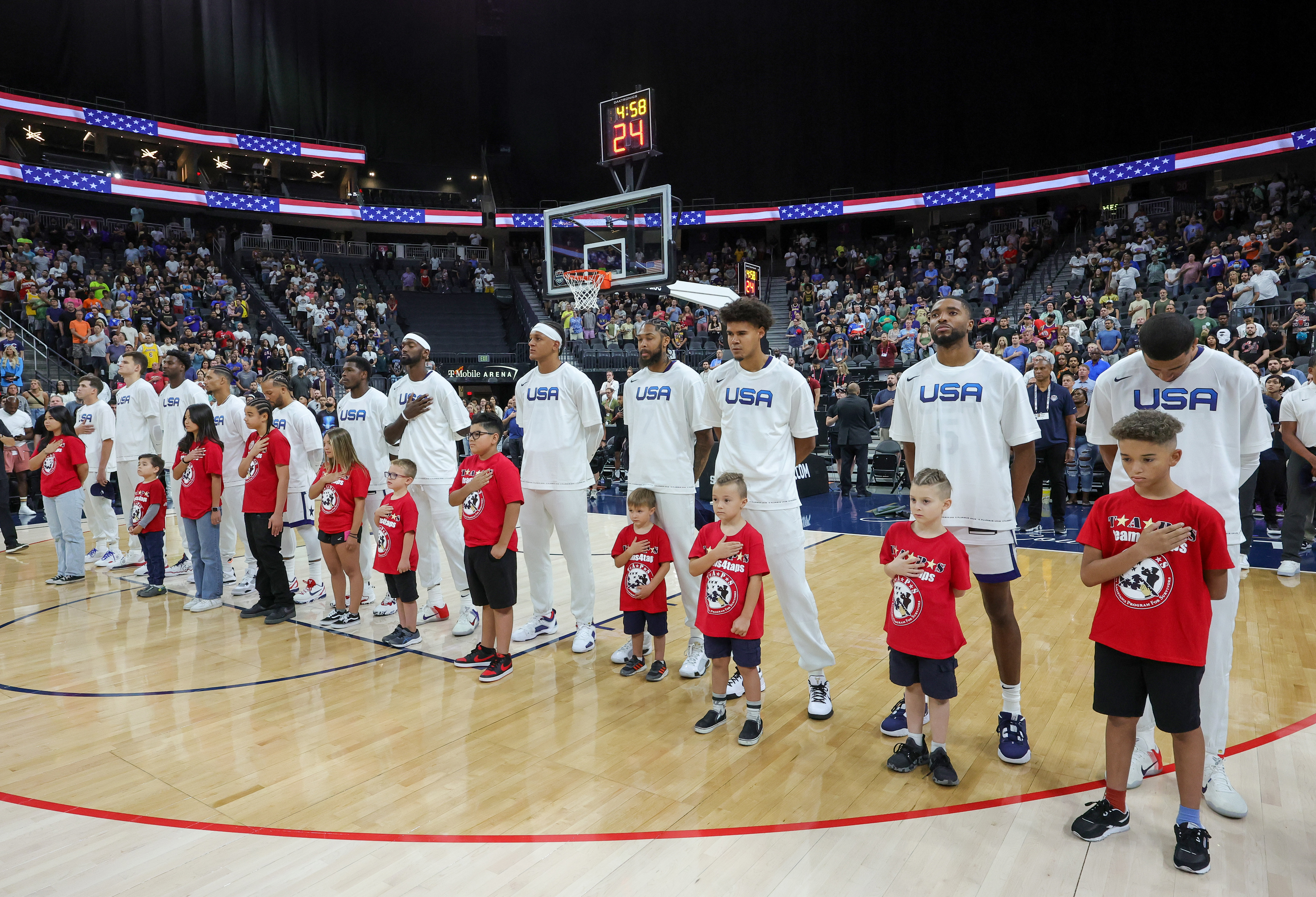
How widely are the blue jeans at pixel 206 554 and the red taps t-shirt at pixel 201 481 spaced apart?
0.08 meters

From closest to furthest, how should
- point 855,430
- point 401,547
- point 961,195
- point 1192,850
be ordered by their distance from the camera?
point 1192,850, point 401,547, point 855,430, point 961,195

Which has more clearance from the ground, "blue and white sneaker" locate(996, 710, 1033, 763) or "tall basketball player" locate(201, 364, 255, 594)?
"tall basketball player" locate(201, 364, 255, 594)

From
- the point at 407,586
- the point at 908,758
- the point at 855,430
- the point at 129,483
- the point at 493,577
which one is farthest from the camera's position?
the point at 855,430

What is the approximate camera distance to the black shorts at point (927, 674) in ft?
10.3

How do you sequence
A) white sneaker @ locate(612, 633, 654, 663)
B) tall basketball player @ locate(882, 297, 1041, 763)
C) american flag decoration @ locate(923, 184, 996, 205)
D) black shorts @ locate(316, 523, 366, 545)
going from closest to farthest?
tall basketball player @ locate(882, 297, 1041, 763)
white sneaker @ locate(612, 633, 654, 663)
black shorts @ locate(316, 523, 366, 545)
american flag decoration @ locate(923, 184, 996, 205)

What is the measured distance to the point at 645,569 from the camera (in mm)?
4410

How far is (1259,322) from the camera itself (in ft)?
41.5

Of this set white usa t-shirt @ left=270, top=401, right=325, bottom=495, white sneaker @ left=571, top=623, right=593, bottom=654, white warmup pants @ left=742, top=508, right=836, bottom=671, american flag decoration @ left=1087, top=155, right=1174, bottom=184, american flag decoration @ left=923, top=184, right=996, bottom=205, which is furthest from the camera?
american flag decoration @ left=923, top=184, right=996, bottom=205

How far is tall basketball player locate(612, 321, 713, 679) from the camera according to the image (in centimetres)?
453

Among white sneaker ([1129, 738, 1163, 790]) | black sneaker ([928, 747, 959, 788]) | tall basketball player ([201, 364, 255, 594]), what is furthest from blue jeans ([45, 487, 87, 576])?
white sneaker ([1129, 738, 1163, 790])

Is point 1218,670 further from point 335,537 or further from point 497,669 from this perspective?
point 335,537

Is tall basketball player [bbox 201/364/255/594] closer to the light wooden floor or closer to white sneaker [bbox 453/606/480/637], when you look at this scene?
the light wooden floor

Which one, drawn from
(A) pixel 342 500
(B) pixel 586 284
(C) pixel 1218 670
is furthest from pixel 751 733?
(B) pixel 586 284

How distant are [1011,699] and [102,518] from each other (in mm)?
8780
